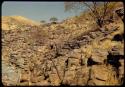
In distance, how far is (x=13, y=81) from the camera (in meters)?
13.3

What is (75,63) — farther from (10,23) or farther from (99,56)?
(10,23)

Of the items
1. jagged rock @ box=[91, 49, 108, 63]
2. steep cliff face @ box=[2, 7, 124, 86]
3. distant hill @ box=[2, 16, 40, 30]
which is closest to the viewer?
steep cliff face @ box=[2, 7, 124, 86]

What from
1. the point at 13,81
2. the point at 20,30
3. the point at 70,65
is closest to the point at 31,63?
the point at 13,81

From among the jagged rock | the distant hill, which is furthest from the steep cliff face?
the distant hill

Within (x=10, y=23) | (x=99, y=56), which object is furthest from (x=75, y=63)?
(x=10, y=23)

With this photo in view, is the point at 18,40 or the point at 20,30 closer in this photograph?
the point at 18,40

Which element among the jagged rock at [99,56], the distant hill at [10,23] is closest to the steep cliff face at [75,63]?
the jagged rock at [99,56]

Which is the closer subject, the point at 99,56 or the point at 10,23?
the point at 99,56

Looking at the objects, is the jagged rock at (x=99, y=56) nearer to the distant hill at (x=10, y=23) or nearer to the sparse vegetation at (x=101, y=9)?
the sparse vegetation at (x=101, y=9)

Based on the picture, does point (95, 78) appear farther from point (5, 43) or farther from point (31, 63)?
point (5, 43)

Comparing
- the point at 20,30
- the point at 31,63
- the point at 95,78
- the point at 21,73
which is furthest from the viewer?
the point at 20,30

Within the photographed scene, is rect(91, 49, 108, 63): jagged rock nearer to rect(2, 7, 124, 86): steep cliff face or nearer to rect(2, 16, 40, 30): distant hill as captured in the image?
rect(2, 7, 124, 86): steep cliff face

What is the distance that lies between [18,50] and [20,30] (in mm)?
7816

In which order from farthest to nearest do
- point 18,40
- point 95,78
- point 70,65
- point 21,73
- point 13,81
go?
point 18,40, point 21,73, point 13,81, point 70,65, point 95,78
